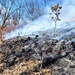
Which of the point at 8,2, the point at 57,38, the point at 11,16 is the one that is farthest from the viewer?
the point at 8,2

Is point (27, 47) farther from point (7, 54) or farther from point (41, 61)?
point (41, 61)

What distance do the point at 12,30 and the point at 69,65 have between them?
5.71 metres

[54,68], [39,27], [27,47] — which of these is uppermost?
[39,27]

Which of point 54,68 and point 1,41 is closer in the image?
point 54,68

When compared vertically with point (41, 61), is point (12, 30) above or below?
above

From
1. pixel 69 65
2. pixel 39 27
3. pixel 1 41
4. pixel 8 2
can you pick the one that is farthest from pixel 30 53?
pixel 8 2

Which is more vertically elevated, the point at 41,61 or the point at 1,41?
the point at 1,41

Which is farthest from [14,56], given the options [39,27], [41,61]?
[39,27]

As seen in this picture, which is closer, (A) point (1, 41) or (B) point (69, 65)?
(B) point (69, 65)

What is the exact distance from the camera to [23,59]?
7.23m

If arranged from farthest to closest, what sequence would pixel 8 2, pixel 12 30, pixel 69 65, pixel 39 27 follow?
1. pixel 8 2
2. pixel 12 30
3. pixel 39 27
4. pixel 69 65

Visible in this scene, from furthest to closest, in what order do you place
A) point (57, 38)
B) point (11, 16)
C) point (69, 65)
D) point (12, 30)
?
point (11, 16)
point (12, 30)
point (57, 38)
point (69, 65)

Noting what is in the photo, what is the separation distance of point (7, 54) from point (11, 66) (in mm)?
869

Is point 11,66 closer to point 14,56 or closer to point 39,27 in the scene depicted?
point 14,56
